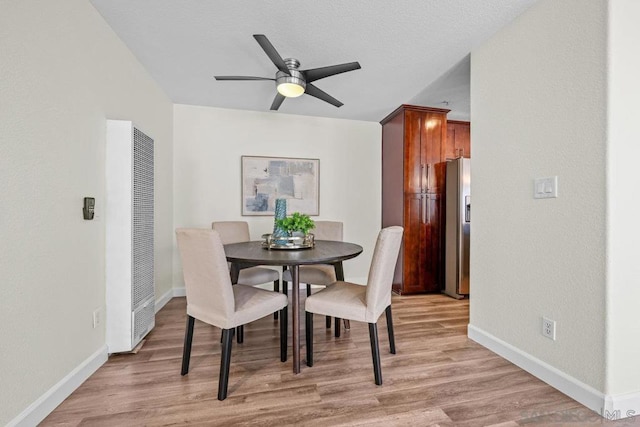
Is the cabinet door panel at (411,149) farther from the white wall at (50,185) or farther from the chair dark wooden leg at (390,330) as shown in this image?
the white wall at (50,185)

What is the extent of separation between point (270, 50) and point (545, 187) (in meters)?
1.87

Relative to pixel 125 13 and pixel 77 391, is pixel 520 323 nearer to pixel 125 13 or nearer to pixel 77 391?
pixel 77 391

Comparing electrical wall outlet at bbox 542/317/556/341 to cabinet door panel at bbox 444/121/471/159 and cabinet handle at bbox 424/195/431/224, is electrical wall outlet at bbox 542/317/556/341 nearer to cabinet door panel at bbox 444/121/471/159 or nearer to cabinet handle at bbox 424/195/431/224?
cabinet handle at bbox 424/195/431/224

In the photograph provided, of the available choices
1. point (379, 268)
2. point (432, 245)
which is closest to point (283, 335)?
point (379, 268)

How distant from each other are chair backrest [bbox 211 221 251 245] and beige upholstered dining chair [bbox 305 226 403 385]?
1433 millimetres

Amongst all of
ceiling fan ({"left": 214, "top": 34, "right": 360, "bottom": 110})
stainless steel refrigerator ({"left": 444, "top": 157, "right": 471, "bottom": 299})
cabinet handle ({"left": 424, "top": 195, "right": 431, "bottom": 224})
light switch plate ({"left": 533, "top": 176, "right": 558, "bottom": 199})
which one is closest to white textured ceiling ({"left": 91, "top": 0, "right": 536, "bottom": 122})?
ceiling fan ({"left": 214, "top": 34, "right": 360, "bottom": 110})

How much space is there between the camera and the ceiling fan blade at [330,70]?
1.96 meters

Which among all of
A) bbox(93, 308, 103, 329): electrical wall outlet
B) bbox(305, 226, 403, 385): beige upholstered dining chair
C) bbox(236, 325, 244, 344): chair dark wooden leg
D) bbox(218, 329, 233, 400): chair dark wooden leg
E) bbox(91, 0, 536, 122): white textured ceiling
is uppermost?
bbox(91, 0, 536, 122): white textured ceiling

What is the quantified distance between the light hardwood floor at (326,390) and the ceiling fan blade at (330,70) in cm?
201

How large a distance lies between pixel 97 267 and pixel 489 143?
291cm

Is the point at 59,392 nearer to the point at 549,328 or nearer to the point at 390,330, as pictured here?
the point at 390,330
